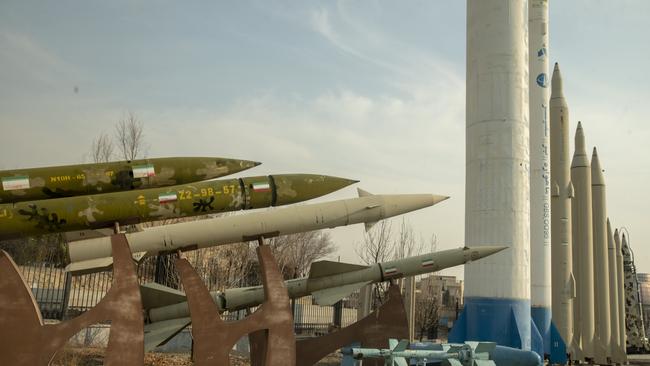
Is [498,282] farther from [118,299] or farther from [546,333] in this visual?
[118,299]

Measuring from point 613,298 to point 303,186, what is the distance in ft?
81.0

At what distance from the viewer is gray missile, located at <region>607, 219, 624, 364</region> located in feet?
91.4

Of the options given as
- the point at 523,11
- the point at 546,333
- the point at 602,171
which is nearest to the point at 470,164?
the point at 523,11

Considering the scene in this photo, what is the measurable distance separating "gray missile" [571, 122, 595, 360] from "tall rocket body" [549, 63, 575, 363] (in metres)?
2.41

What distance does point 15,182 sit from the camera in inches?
391

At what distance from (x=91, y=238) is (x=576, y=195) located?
22915 millimetres

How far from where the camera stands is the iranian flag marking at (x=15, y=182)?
32.4 ft

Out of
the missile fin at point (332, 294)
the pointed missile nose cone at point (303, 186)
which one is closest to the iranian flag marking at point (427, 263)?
the missile fin at point (332, 294)

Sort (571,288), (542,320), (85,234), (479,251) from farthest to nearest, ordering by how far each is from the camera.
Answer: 1. (571,288)
2. (542,320)
3. (479,251)
4. (85,234)

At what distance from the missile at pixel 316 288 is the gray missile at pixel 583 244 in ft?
44.7

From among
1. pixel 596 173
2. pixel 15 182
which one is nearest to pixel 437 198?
pixel 15 182

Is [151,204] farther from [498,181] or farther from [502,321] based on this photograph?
[502,321]

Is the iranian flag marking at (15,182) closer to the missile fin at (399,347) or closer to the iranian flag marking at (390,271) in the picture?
the iranian flag marking at (390,271)

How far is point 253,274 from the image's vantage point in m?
31.7
